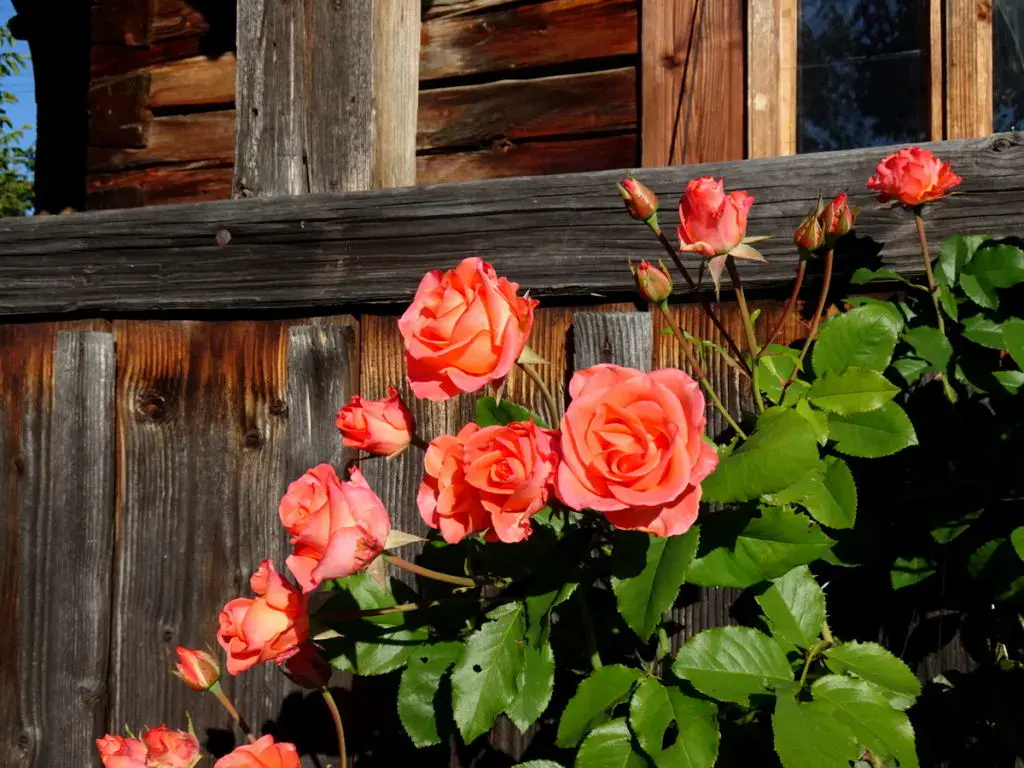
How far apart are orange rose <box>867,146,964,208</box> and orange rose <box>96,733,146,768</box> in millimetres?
1235

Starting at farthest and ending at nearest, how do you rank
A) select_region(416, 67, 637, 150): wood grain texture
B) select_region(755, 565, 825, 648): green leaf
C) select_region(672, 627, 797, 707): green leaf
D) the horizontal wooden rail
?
select_region(416, 67, 637, 150): wood grain texture
the horizontal wooden rail
select_region(755, 565, 825, 648): green leaf
select_region(672, 627, 797, 707): green leaf

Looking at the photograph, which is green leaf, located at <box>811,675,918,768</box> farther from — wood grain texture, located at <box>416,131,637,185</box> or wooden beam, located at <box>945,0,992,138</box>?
wood grain texture, located at <box>416,131,637,185</box>

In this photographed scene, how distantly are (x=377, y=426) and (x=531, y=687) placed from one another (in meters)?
0.34

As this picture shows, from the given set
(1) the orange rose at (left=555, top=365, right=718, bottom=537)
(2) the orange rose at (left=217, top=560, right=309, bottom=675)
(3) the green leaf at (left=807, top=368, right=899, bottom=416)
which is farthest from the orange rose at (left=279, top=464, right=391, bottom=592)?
(3) the green leaf at (left=807, top=368, right=899, bottom=416)

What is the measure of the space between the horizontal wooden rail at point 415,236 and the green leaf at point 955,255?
0.07 meters

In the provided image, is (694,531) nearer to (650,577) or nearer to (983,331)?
(650,577)

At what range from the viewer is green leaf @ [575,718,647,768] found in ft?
3.09

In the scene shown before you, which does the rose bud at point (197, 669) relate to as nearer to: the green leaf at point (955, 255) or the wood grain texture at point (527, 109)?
the green leaf at point (955, 255)

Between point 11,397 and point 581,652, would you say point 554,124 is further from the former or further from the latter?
point 581,652

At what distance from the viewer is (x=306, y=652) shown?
1113mm

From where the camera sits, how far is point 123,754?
1.18m

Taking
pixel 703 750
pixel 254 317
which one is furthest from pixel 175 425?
pixel 703 750

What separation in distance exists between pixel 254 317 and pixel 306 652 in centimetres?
77

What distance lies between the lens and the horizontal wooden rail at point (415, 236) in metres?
1.32
